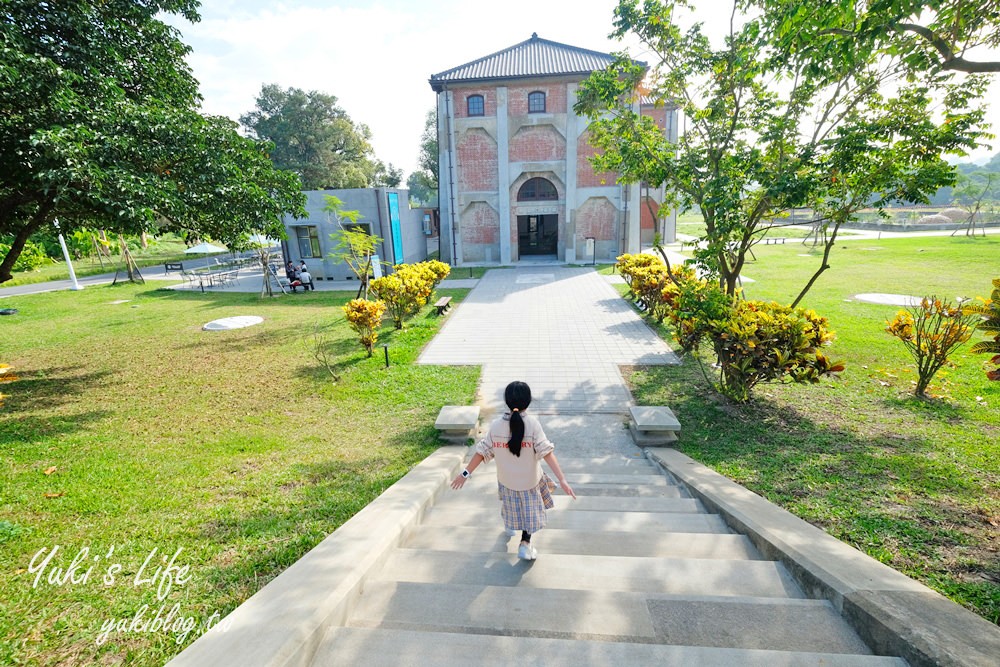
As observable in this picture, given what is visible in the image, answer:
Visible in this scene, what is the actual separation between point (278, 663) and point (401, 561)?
43.9 inches

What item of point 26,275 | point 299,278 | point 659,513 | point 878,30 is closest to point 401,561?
point 659,513

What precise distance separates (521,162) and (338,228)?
10.5m

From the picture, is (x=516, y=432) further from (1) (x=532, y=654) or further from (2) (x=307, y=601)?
(2) (x=307, y=601)

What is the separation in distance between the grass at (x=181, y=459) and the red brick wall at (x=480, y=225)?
48.0 ft

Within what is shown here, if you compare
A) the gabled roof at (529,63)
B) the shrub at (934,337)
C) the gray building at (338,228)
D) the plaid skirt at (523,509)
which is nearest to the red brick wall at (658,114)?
the gabled roof at (529,63)

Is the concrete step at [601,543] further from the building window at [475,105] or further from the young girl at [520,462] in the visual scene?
the building window at [475,105]

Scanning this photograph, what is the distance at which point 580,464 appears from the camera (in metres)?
5.33

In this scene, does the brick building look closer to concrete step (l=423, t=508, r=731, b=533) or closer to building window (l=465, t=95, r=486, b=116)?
building window (l=465, t=95, r=486, b=116)

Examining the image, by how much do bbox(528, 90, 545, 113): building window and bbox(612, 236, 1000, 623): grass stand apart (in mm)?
18387

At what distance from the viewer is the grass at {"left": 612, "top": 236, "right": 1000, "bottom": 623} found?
11.1 ft

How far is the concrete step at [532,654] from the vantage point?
1990 millimetres

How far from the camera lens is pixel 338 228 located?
1978 centimetres

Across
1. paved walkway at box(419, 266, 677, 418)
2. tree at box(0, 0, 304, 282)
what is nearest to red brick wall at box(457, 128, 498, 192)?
paved walkway at box(419, 266, 677, 418)

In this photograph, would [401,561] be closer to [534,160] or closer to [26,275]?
[534,160]
